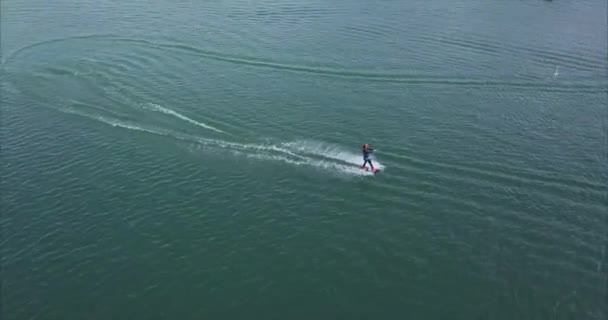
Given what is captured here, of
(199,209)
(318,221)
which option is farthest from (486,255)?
(199,209)

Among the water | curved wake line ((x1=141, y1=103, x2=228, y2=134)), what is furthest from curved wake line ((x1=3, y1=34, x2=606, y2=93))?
curved wake line ((x1=141, y1=103, x2=228, y2=134))

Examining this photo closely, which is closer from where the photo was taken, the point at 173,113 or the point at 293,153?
the point at 293,153

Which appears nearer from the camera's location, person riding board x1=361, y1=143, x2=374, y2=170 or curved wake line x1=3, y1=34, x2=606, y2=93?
person riding board x1=361, y1=143, x2=374, y2=170

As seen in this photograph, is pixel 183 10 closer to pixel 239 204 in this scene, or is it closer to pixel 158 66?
pixel 158 66

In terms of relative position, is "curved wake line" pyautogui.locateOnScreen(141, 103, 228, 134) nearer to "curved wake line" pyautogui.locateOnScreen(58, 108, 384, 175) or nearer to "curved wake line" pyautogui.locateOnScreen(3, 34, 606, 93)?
"curved wake line" pyautogui.locateOnScreen(58, 108, 384, 175)

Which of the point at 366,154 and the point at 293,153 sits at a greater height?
the point at 366,154

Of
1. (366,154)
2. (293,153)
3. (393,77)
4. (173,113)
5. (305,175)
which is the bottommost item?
(305,175)

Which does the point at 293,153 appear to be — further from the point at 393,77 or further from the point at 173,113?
the point at 393,77

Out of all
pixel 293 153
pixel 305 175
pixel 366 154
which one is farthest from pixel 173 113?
pixel 366 154

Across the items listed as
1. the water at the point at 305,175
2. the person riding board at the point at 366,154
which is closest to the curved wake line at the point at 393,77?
the water at the point at 305,175
